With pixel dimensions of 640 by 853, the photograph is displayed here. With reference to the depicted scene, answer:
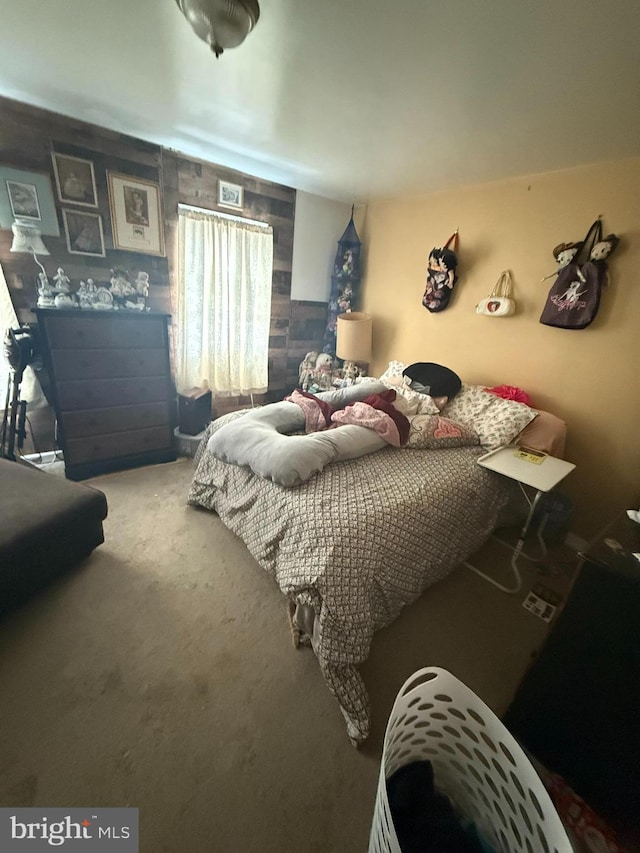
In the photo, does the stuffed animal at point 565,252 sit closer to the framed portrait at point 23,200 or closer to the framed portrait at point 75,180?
the framed portrait at point 75,180

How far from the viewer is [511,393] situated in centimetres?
241

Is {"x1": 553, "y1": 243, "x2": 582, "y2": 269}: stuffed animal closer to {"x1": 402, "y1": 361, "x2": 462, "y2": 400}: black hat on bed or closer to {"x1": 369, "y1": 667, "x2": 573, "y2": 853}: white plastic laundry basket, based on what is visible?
{"x1": 402, "y1": 361, "x2": 462, "y2": 400}: black hat on bed

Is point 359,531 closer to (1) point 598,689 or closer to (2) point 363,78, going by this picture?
(1) point 598,689

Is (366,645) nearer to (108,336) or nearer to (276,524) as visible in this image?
(276,524)

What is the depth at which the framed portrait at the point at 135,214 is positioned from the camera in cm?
243

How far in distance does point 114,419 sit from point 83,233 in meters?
1.36

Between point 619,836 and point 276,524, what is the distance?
1.40 m

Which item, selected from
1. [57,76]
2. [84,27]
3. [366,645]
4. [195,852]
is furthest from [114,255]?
[195,852]

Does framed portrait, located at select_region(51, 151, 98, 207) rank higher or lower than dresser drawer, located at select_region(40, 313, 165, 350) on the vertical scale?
higher

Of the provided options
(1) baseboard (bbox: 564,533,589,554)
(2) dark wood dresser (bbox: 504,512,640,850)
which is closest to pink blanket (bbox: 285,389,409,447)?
(2) dark wood dresser (bbox: 504,512,640,850)

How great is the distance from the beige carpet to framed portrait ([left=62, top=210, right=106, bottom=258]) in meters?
2.06

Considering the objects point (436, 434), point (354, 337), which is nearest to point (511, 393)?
point (436, 434)

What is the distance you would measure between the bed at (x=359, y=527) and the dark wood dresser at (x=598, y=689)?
557 millimetres

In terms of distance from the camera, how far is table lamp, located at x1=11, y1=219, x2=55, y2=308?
207 cm
